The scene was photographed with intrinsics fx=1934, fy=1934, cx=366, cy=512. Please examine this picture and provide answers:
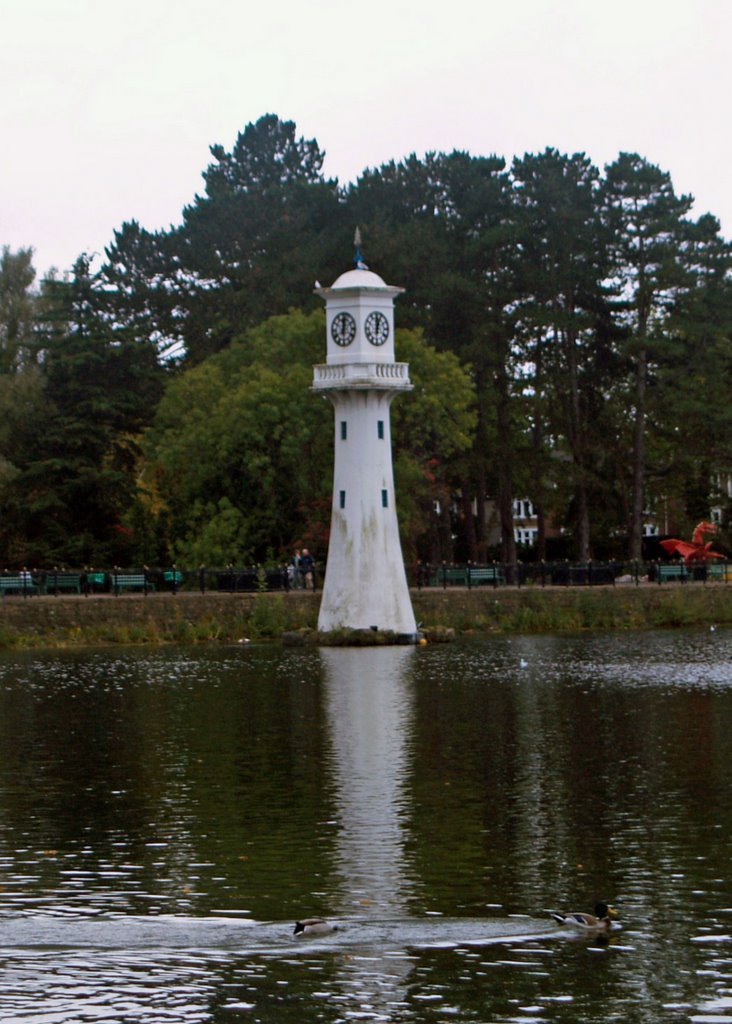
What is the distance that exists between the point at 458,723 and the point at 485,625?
1133 inches

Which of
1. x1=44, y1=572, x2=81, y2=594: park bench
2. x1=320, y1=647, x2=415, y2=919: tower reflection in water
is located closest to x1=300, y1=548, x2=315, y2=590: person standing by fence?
x1=44, y1=572, x2=81, y2=594: park bench

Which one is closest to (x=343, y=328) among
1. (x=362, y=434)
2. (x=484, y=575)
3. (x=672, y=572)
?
(x=362, y=434)

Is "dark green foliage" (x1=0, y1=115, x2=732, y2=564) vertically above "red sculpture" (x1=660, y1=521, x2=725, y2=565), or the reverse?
"dark green foliage" (x1=0, y1=115, x2=732, y2=564)

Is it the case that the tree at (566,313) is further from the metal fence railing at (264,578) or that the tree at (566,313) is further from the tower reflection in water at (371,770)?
the tower reflection in water at (371,770)

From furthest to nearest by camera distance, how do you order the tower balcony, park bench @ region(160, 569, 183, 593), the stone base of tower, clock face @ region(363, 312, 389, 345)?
1. park bench @ region(160, 569, 183, 593)
2. the stone base of tower
3. clock face @ region(363, 312, 389, 345)
4. the tower balcony

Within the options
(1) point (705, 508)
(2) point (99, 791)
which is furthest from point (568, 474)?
(2) point (99, 791)

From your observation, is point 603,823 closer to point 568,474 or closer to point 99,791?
point 99,791

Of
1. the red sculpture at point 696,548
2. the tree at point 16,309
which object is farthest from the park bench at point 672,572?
the tree at point 16,309

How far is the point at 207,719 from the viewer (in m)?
36.4

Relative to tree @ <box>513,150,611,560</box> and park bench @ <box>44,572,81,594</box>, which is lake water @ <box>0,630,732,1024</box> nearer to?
park bench @ <box>44,572,81,594</box>

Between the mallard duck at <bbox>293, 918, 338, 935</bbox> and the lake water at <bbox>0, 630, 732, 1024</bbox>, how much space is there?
94 millimetres

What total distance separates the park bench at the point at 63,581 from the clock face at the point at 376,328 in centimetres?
1434

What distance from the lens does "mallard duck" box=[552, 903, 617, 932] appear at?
17.2 metres

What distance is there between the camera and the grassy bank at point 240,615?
59375mm
